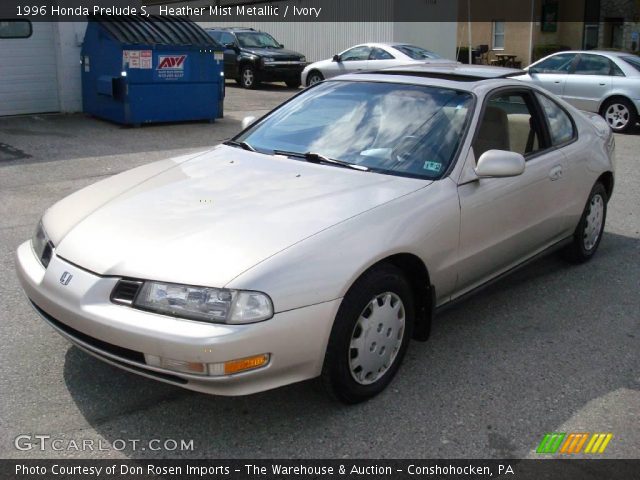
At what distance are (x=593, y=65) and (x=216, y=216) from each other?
39.5 feet

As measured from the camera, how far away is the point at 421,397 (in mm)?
3643

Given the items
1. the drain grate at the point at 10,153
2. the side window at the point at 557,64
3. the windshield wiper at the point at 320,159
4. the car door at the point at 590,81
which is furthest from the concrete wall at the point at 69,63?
the windshield wiper at the point at 320,159

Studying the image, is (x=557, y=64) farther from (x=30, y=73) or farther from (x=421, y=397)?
(x=421, y=397)

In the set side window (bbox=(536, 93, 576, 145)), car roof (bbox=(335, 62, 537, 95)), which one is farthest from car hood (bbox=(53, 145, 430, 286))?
side window (bbox=(536, 93, 576, 145))

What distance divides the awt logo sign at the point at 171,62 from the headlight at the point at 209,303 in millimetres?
10022

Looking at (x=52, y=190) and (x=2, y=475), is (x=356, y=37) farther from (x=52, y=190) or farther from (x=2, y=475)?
(x=2, y=475)

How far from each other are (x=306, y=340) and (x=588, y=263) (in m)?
3.49

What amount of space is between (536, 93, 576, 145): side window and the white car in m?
12.2

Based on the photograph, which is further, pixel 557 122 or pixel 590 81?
pixel 590 81

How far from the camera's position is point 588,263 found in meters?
5.81

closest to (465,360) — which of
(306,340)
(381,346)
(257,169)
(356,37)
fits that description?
(381,346)

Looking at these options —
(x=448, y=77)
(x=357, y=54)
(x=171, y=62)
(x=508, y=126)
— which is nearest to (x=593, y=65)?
(x=357, y=54)

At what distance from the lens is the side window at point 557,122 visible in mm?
5117

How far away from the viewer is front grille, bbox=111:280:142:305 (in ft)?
10.0
